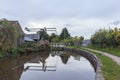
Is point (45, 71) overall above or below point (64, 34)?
below

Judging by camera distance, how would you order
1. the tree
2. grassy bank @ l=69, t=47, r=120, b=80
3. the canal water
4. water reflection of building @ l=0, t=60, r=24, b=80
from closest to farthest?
grassy bank @ l=69, t=47, r=120, b=80
water reflection of building @ l=0, t=60, r=24, b=80
the canal water
the tree

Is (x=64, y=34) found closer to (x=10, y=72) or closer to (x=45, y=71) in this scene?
(x=45, y=71)

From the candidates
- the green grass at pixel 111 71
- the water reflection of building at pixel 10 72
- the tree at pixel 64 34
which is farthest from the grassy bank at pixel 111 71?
the tree at pixel 64 34

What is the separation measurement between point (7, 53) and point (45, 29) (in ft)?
130

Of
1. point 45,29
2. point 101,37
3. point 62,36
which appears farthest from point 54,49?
point 62,36

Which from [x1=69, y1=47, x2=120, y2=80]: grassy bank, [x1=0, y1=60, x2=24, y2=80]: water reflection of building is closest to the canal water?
[x1=0, y1=60, x2=24, y2=80]: water reflection of building

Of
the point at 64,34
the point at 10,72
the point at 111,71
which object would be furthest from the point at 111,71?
the point at 64,34

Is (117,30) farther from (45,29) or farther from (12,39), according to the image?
(45,29)

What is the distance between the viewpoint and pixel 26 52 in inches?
1593

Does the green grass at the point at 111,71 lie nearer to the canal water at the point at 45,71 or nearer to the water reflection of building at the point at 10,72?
the canal water at the point at 45,71

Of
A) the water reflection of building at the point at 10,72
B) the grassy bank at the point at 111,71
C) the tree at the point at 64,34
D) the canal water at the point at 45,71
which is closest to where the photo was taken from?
the grassy bank at the point at 111,71

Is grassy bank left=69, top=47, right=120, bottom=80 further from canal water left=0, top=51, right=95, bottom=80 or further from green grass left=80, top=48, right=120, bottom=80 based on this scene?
canal water left=0, top=51, right=95, bottom=80

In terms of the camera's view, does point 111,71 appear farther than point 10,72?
No

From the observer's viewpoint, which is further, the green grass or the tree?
the tree
